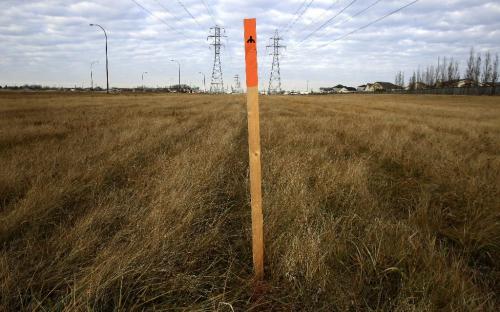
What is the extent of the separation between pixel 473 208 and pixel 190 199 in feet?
11.1

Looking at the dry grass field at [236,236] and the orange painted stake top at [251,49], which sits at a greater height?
the orange painted stake top at [251,49]

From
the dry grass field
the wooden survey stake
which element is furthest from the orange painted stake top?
the dry grass field

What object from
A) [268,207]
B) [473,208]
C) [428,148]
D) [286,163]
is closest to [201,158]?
[286,163]

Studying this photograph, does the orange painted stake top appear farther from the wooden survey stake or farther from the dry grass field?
the dry grass field

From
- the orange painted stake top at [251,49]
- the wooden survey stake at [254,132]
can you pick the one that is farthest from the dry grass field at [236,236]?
the orange painted stake top at [251,49]

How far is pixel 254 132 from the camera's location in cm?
245

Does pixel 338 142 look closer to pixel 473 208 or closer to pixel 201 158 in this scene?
pixel 201 158

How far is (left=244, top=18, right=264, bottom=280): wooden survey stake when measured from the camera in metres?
2.36

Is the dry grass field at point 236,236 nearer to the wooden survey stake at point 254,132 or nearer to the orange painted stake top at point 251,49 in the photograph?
the wooden survey stake at point 254,132

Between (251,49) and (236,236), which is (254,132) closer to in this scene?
(251,49)

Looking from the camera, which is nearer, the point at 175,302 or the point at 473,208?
the point at 175,302

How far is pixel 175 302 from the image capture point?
2229 mm

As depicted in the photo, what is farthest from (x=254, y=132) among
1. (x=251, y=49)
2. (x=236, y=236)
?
(x=236, y=236)

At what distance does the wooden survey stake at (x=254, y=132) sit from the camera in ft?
7.75
